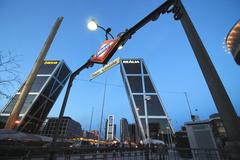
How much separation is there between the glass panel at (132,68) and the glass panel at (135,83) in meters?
4.79

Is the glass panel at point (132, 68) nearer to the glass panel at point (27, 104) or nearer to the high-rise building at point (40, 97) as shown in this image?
the high-rise building at point (40, 97)

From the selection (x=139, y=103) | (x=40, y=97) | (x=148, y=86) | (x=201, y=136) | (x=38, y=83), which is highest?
(x=148, y=86)

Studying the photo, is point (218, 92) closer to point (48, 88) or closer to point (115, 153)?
point (115, 153)

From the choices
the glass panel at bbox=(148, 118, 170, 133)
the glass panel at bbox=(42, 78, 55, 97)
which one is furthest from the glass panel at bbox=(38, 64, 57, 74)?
the glass panel at bbox=(148, 118, 170, 133)

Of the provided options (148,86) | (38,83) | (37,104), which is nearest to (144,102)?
(148,86)

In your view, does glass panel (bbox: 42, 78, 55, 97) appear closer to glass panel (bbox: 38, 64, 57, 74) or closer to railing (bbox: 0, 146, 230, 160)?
glass panel (bbox: 38, 64, 57, 74)

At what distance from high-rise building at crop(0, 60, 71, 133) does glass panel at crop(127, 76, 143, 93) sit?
4236 cm

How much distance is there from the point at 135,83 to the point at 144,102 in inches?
494

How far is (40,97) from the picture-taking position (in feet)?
216

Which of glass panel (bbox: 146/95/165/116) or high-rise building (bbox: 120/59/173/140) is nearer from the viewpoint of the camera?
high-rise building (bbox: 120/59/173/140)

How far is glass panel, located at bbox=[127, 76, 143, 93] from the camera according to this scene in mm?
72325

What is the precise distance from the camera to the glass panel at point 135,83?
72325mm

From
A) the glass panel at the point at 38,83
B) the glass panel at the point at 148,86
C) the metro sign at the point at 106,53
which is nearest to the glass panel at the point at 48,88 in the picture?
the glass panel at the point at 38,83

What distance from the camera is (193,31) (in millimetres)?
3229
